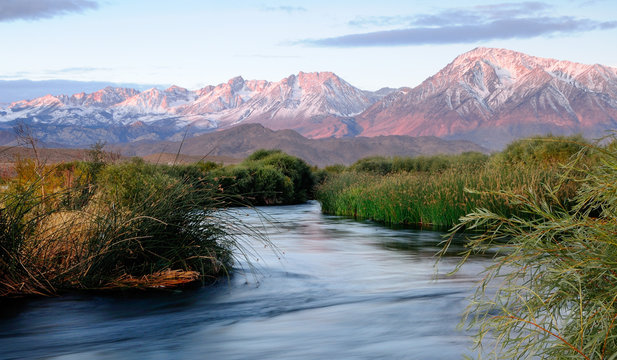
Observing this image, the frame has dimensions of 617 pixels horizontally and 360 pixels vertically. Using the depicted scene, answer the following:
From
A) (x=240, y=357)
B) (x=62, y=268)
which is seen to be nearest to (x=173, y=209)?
(x=62, y=268)

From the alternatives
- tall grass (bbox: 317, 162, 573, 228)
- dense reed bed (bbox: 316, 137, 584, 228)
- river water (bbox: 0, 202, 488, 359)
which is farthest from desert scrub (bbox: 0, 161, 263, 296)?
tall grass (bbox: 317, 162, 573, 228)

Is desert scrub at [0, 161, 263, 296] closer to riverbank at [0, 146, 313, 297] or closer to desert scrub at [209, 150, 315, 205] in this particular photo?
riverbank at [0, 146, 313, 297]

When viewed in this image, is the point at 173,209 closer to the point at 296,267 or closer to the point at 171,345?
the point at 171,345

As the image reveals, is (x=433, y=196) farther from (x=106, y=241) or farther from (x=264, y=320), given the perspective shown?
(x=106, y=241)

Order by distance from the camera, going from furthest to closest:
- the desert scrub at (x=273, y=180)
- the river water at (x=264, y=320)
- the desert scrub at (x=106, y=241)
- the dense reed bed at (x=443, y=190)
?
the desert scrub at (x=273, y=180)
the dense reed bed at (x=443, y=190)
the desert scrub at (x=106, y=241)
the river water at (x=264, y=320)

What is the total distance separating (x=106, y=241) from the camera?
401 inches

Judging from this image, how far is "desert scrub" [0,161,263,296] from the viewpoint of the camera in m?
9.84

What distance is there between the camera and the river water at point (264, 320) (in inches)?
306

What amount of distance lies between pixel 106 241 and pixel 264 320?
2.93 meters

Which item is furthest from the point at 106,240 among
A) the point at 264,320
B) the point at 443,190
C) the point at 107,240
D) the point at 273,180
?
the point at 273,180

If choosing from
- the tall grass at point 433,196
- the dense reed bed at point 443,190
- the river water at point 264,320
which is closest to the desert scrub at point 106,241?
the river water at point 264,320

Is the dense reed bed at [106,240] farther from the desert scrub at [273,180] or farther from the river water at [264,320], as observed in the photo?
the desert scrub at [273,180]

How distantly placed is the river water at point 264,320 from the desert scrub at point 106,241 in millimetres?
434

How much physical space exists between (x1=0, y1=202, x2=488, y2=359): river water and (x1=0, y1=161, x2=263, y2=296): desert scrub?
1.42 ft
